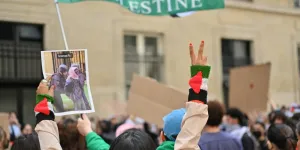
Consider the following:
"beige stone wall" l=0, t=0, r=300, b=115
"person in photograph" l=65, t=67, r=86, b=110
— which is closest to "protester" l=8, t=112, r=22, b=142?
"beige stone wall" l=0, t=0, r=300, b=115

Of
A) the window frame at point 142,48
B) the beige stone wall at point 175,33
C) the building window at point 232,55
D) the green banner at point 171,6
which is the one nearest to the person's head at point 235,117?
the green banner at point 171,6

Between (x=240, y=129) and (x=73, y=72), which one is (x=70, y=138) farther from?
(x=240, y=129)

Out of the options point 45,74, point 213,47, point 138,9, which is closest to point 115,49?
point 213,47

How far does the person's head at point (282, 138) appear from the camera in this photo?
371cm

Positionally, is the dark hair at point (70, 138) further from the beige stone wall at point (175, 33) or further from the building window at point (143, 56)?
the building window at point (143, 56)

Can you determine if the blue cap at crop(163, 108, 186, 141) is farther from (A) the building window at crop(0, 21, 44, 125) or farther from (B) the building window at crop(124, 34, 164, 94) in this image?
(B) the building window at crop(124, 34, 164, 94)

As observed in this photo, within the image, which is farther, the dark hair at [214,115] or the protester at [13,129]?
the protester at [13,129]

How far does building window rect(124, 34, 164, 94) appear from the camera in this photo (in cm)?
1516

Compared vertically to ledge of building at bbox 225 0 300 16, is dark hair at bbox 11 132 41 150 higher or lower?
lower

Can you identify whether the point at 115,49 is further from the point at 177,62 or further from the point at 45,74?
the point at 45,74

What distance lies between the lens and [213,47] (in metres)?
16.6

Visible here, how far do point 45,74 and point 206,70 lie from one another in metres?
1.21

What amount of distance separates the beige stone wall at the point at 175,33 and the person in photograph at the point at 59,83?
8342mm

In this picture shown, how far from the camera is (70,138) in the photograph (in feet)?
11.0
